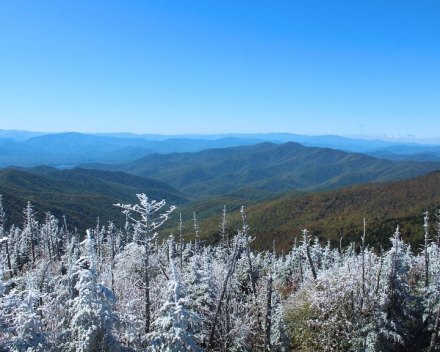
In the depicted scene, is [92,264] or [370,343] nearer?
[92,264]

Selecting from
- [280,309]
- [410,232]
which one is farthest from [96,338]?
[410,232]

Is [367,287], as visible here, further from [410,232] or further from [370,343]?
[410,232]

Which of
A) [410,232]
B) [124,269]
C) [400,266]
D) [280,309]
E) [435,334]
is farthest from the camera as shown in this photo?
[410,232]

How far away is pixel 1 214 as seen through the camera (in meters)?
52.6

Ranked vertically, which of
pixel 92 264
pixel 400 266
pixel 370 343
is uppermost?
pixel 92 264

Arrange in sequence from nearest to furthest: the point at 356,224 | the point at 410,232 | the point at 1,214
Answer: the point at 1,214 < the point at 410,232 < the point at 356,224

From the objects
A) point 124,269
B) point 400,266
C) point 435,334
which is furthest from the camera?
point 124,269

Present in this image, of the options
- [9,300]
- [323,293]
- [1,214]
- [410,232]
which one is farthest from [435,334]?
[410,232]

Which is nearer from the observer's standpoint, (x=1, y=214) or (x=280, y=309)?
(x=280, y=309)

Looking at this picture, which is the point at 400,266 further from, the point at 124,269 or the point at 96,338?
the point at 124,269

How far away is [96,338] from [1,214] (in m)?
45.1

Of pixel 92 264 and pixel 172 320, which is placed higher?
pixel 92 264

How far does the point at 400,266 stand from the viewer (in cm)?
2412

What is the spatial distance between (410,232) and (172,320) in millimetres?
136330
